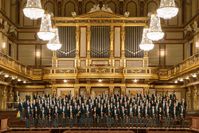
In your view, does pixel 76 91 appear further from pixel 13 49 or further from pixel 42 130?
pixel 42 130

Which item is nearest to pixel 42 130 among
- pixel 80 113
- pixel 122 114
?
pixel 80 113

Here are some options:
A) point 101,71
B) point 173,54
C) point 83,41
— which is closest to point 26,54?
point 83,41

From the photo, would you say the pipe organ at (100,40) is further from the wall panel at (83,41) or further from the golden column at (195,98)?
the golden column at (195,98)

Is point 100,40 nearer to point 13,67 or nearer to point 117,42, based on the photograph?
point 117,42

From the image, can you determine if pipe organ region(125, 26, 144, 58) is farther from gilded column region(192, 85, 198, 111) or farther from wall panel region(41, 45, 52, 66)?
wall panel region(41, 45, 52, 66)

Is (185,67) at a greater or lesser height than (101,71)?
greater

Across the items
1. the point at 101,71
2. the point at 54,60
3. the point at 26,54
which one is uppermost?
the point at 26,54

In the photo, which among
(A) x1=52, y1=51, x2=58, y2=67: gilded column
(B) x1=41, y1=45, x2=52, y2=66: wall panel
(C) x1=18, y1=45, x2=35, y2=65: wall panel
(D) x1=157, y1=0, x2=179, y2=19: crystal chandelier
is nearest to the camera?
(D) x1=157, y1=0, x2=179, y2=19: crystal chandelier

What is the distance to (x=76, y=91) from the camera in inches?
1088

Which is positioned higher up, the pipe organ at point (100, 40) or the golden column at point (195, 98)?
the pipe organ at point (100, 40)

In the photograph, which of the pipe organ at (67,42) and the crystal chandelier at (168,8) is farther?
the pipe organ at (67,42)

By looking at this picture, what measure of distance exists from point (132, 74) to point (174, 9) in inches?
562

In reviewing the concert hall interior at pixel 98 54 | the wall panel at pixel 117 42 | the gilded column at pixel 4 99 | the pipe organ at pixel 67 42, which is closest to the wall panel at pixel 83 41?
the concert hall interior at pixel 98 54

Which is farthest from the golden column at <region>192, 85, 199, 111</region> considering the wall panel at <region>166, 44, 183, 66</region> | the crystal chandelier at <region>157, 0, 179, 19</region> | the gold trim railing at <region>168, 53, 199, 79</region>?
the crystal chandelier at <region>157, 0, 179, 19</region>
